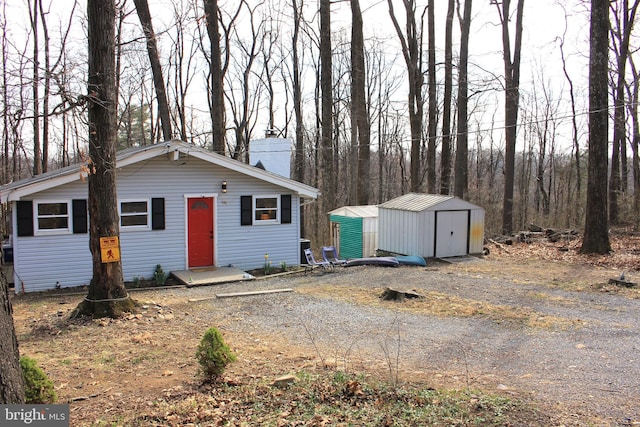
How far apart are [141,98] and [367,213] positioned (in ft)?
68.4

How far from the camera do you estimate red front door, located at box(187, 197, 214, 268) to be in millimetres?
14062

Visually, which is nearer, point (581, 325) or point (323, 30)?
point (581, 325)

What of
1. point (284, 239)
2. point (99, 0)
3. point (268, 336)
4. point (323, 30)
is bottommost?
point (268, 336)

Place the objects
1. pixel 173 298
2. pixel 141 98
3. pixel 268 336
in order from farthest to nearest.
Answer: pixel 141 98 → pixel 173 298 → pixel 268 336

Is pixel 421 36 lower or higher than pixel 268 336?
higher

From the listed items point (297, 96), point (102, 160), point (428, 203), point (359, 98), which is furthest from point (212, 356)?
point (297, 96)

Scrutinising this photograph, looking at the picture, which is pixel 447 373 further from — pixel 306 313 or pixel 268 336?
pixel 306 313

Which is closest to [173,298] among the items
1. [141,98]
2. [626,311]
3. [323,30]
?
[626,311]

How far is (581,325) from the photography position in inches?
320

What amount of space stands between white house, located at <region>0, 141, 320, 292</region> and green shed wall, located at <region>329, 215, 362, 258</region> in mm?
3371

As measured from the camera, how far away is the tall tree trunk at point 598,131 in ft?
48.3

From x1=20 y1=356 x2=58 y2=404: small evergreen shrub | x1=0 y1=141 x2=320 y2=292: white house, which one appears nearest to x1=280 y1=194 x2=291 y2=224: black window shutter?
x1=0 y1=141 x2=320 y2=292: white house

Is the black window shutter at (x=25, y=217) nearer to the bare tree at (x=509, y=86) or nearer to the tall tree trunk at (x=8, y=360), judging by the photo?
the tall tree trunk at (x=8, y=360)

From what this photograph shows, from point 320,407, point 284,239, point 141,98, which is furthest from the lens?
point 141,98
